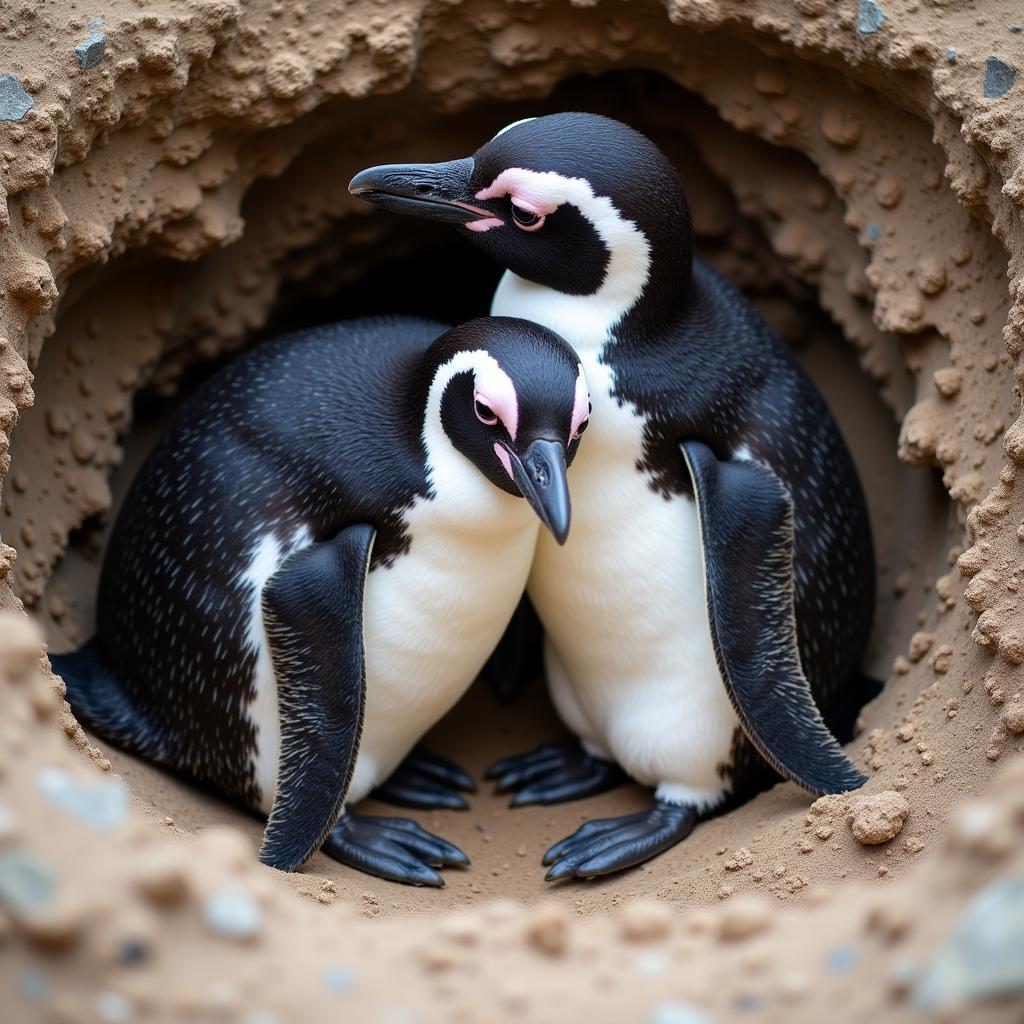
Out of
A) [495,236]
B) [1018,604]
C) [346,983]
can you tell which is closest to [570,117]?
[495,236]

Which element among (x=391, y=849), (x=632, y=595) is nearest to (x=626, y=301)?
(x=632, y=595)

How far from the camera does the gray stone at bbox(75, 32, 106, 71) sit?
2127 mm

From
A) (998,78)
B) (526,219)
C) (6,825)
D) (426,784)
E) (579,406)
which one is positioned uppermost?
(998,78)

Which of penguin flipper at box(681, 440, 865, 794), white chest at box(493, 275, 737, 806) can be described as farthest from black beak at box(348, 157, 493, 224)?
penguin flipper at box(681, 440, 865, 794)

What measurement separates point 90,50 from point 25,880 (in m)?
1.47

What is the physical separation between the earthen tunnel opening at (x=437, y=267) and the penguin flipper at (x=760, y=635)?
11 centimetres

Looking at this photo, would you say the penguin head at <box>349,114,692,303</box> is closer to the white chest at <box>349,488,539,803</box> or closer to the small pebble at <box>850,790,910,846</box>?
the white chest at <box>349,488,539,803</box>

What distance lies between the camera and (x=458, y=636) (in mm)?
2260

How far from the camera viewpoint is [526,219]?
2.15m

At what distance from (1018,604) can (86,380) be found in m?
1.82

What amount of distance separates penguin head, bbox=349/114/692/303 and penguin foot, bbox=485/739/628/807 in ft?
3.23

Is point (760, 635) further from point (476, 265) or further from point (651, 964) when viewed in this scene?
point (476, 265)

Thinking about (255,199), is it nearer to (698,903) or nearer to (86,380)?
(86,380)

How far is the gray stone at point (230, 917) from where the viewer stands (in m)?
1.19
